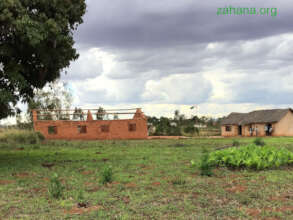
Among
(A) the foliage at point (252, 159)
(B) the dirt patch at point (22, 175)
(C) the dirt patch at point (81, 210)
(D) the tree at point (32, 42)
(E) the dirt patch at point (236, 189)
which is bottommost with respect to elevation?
(C) the dirt patch at point (81, 210)

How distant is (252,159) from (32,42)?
315 inches

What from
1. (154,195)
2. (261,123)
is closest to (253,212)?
(154,195)

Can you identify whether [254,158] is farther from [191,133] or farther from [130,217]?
[191,133]

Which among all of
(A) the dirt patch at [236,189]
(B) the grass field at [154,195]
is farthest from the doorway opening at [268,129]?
(A) the dirt patch at [236,189]

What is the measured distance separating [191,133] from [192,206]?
3409 cm

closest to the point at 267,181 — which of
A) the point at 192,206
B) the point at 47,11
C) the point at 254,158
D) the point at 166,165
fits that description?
the point at 254,158

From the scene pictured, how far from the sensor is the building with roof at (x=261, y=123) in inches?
1608

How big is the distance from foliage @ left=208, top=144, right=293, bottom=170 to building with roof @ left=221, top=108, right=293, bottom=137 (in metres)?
30.2

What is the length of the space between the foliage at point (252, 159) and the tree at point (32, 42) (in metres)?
6.95

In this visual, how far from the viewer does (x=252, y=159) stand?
430 inches

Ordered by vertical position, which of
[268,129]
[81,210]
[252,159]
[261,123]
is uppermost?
[261,123]

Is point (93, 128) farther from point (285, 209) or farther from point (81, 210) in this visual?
point (285, 209)

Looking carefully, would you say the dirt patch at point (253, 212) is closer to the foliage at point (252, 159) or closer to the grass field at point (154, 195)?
the grass field at point (154, 195)

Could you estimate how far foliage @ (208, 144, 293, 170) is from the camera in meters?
10.9
